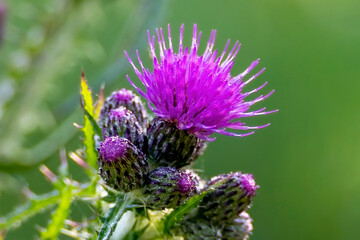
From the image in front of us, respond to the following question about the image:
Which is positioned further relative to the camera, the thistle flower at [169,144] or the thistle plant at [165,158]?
the thistle flower at [169,144]

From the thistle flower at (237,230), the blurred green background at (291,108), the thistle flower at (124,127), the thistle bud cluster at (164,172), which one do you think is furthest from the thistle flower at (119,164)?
the blurred green background at (291,108)

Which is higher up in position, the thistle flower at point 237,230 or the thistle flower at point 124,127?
the thistle flower at point 124,127

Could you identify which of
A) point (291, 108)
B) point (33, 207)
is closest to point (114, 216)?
point (33, 207)

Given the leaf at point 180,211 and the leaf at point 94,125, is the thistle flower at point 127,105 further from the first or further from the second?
the leaf at point 180,211

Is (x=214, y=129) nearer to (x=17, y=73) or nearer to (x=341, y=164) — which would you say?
(x=17, y=73)

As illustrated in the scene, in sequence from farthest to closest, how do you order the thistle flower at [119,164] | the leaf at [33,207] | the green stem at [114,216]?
the leaf at [33,207] < the thistle flower at [119,164] < the green stem at [114,216]

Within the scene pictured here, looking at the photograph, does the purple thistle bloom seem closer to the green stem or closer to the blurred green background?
the green stem

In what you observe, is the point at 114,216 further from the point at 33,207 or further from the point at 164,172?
the point at 33,207
